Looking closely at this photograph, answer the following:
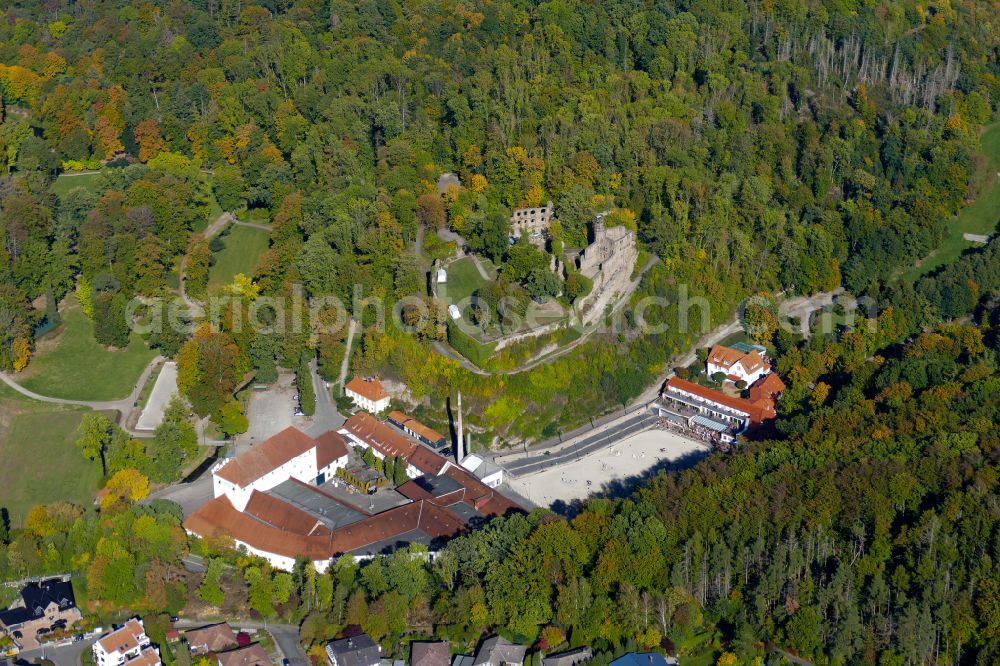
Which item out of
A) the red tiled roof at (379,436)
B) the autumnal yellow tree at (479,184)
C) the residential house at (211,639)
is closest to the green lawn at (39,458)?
the residential house at (211,639)

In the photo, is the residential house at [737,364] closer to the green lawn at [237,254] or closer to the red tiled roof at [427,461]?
the red tiled roof at [427,461]

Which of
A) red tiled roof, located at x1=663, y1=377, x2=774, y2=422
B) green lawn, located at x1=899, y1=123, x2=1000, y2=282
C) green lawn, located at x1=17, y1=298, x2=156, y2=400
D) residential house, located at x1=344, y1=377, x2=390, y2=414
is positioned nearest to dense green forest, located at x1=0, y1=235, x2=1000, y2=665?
red tiled roof, located at x1=663, y1=377, x2=774, y2=422

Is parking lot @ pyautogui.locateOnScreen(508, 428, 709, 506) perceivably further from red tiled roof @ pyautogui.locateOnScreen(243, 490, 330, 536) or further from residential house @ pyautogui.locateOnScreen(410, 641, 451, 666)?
residential house @ pyautogui.locateOnScreen(410, 641, 451, 666)

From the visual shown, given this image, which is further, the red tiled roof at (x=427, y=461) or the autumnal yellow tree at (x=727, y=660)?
the red tiled roof at (x=427, y=461)

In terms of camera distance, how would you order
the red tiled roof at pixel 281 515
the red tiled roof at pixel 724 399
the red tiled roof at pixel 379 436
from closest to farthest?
the red tiled roof at pixel 281 515 → the red tiled roof at pixel 379 436 → the red tiled roof at pixel 724 399

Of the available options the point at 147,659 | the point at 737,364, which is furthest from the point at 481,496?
the point at 737,364

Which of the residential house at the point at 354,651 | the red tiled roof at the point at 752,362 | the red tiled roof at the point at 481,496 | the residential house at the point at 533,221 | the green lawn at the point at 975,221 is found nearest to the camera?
the residential house at the point at 354,651

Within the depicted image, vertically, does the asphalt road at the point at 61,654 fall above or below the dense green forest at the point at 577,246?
below
